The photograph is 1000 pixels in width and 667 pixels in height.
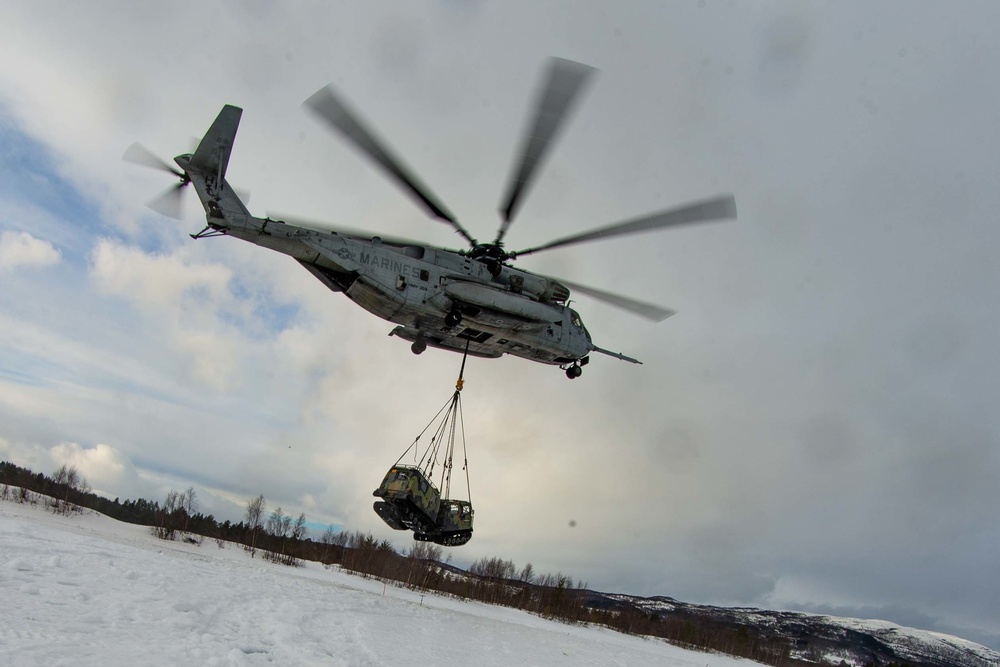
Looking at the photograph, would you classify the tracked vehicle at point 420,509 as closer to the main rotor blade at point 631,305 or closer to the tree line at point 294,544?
the main rotor blade at point 631,305

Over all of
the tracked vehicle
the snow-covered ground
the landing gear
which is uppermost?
the landing gear

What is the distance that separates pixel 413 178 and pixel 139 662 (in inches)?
388

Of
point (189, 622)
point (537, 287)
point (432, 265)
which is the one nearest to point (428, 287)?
point (432, 265)

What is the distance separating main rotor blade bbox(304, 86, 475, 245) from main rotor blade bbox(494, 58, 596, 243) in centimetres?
229

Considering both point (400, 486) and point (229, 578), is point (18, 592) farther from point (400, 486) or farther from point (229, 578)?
point (400, 486)

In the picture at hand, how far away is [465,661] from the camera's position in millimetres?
11844

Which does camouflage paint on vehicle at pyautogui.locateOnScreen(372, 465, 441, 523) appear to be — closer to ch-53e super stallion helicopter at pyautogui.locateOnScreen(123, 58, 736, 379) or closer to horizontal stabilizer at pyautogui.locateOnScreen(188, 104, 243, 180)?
ch-53e super stallion helicopter at pyautogui.locateOnScreen(123, 58, 736, 379)

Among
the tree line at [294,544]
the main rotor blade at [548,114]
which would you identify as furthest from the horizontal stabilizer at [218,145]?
the tree line at [294,544]

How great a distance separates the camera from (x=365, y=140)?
11.6 metres

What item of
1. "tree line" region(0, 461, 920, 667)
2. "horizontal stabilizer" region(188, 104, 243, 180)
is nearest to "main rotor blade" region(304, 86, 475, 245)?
"horizontal stabilizer" region(188, 104, 243, 180)

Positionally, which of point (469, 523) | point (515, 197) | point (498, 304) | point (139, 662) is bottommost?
point (139, 662)

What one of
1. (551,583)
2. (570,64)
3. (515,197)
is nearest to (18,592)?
(515,197)

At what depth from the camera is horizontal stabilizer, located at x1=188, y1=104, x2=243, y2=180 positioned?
13953mm

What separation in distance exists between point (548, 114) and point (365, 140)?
3878mm
